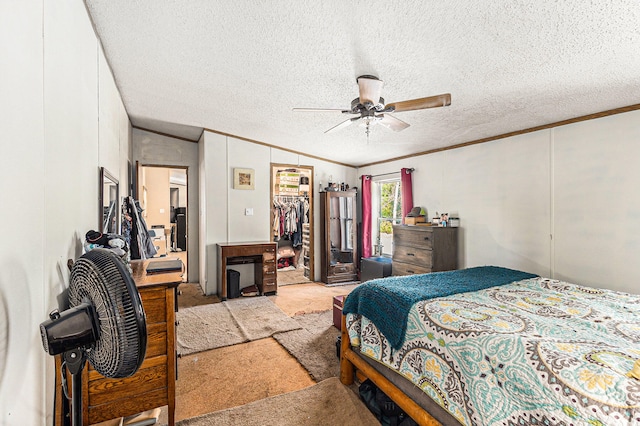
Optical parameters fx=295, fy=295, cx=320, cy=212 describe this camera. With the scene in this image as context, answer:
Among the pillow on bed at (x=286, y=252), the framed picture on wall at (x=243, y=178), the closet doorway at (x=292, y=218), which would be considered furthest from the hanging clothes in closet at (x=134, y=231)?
the pillow on bed at (x=286, y=252)

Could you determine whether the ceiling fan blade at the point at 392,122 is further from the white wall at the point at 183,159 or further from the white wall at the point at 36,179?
the white wall at the point at 183,159

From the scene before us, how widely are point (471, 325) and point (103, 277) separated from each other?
5.29ft

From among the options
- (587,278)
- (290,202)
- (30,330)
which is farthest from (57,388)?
(290,202)

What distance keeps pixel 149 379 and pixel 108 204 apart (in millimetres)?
1525

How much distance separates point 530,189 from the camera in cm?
334

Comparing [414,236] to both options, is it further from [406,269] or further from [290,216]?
[290,216]

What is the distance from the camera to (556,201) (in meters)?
3.11

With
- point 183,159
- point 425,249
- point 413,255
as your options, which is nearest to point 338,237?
point 413,255

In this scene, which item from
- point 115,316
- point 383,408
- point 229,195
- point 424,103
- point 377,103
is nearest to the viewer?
point 115,316

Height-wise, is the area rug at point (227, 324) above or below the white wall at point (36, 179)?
below

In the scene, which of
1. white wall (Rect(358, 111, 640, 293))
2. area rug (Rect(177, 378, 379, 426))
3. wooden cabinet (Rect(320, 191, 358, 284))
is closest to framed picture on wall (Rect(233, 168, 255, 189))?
wooden cabinet (Rect(320, 191, 358, 284))

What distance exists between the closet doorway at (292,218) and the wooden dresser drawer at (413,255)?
186 cm

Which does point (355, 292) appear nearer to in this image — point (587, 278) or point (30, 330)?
point (30, 330)

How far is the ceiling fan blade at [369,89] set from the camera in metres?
2.16
